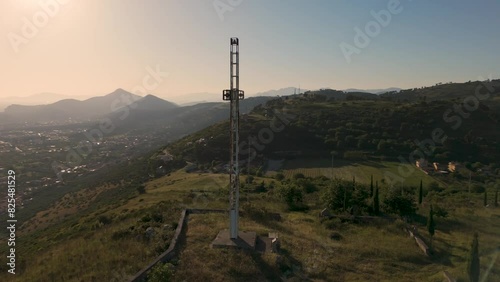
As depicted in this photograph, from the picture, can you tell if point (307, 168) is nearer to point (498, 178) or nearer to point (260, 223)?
point (498, 178)

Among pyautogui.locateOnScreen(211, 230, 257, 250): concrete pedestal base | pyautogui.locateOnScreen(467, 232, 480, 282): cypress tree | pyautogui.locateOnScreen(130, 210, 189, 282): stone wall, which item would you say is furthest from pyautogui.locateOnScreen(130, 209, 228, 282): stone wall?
pyautogui.locateOnScreen(467, 232, 480, 282): cypress tree

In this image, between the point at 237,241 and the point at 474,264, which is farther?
the point at 237,241

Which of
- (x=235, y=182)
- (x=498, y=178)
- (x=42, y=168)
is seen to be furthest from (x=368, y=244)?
(x=42, y=168)

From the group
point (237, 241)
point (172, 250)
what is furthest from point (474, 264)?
point (172, 250)

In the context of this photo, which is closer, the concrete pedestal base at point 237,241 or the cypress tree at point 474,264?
the cypress tree at point 474,264

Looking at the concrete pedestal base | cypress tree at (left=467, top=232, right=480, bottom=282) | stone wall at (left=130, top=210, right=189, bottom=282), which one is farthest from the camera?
the concrete pedestal base

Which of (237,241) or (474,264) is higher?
(474,264)

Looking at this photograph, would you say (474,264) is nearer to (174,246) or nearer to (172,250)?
(172,250)

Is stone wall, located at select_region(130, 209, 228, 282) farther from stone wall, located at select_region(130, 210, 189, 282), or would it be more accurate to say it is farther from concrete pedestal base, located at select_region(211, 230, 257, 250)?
concrete pedestal base, located at select_region(211, 230, 257, 250)

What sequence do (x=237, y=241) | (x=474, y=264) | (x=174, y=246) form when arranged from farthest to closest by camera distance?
(x=237, y=241)
(x=174, y=246)
(x=474, y=264)

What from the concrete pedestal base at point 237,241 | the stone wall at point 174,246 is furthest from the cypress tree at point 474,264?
the stone wall at point 174,246

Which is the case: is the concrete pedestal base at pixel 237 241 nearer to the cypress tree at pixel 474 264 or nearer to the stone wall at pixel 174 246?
the stone wall at pixel 174 246
